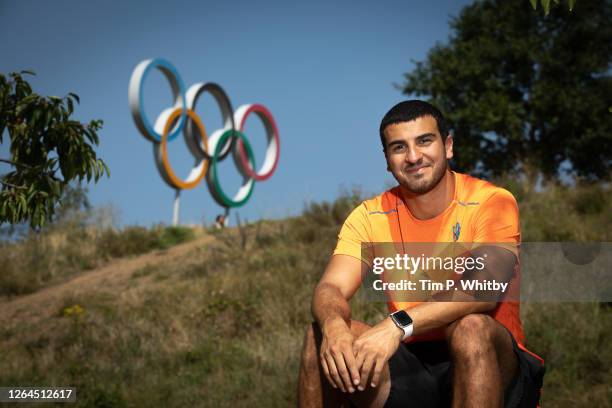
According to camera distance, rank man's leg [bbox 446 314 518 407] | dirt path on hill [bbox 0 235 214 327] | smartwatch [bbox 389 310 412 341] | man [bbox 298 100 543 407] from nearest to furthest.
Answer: man's leg [bbox 446 314 518 407]
man [bbox 298 100 543 407]
smartwatch [bbox 389 310 412 341]
dirt path on hill [bbox 0 235 214 327]

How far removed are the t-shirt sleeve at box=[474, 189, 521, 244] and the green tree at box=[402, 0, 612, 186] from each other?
55.6 ft

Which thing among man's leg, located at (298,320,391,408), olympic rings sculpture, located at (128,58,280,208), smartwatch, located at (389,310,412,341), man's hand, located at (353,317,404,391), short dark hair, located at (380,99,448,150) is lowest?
man's leg, located at (298,320,391,408)

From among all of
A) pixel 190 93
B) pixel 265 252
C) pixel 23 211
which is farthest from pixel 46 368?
pixel 190 93


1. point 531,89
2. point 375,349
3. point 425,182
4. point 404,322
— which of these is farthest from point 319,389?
point 531,89

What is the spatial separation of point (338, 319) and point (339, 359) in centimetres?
22

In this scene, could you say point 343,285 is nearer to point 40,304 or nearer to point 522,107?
point 40,304

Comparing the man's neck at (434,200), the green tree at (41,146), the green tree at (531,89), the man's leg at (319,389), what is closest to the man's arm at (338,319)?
the man's leg at (319,389)

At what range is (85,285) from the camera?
10.7 meters

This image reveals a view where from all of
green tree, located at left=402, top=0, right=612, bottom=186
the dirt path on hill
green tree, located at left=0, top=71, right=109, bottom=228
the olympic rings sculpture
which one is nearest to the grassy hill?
the dirt path on hill

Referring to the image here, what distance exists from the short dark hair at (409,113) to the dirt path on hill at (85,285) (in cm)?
740

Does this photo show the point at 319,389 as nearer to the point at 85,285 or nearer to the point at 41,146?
the point at 41,146

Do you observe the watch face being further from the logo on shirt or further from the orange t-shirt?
the logo on shirt

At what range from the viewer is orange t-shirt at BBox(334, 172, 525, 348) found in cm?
291

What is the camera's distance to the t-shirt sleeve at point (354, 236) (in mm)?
3279
